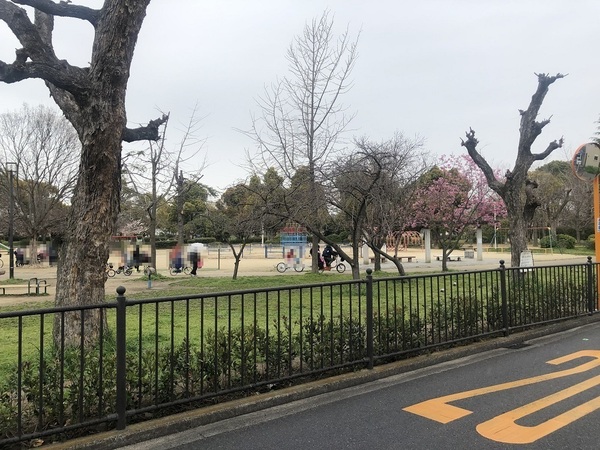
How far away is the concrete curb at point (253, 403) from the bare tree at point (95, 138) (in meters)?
2.64

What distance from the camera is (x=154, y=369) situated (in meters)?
3.75

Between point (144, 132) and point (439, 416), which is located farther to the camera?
point (144, 132)

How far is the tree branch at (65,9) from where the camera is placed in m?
5.27

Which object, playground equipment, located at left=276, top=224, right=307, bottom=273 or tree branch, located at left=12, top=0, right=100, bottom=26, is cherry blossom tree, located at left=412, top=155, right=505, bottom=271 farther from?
tree branch, located at left=12, top=0, right=100, bottom=26

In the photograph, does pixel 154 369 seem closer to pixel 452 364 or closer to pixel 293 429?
pixel 293 429

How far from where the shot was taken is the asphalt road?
3.33 meters

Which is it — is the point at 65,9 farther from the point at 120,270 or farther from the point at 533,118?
the point at 120,270

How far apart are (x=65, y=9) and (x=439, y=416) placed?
6009 millimetres

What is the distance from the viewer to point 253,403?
13.0 ft

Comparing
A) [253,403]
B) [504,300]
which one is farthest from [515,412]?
[504,300]

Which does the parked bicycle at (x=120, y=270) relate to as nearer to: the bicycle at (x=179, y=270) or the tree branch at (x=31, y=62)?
the bicycle at (x=179, y=270)

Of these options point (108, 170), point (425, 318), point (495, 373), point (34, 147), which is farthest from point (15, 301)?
point (34, 147)

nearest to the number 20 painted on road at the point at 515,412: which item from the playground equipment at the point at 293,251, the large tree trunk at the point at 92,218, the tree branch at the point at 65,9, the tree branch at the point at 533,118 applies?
the large tree trunk at the point at 92,218

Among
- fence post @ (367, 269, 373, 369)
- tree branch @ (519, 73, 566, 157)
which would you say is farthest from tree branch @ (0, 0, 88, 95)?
tree branch @ (519, 73, 566, 157)
